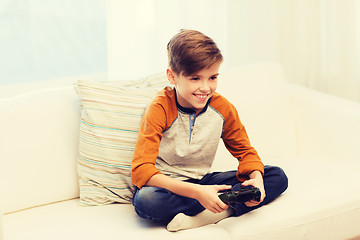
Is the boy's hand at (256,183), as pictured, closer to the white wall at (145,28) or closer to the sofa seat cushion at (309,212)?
the sofa seat cushion at (309,212)

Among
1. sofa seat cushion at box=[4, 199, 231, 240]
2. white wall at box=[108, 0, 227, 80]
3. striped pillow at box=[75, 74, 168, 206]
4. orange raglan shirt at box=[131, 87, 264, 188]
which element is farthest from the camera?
white wall at box=[108, 0, 227, 80]

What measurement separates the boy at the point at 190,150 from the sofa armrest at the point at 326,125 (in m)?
0.50

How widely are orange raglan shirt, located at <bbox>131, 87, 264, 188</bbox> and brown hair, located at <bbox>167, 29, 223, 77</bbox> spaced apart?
147mm

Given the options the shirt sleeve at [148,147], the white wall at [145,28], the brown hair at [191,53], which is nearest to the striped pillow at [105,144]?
the shirt sleeve at [148,147]

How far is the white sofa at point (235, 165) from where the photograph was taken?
148 cm

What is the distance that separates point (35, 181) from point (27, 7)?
3.02 feet

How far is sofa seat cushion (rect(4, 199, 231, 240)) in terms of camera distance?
1.41 m

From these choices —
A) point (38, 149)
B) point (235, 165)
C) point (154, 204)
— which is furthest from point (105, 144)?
point (235, 165)

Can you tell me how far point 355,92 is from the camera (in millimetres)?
2721

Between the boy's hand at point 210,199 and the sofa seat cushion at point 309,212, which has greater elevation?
the boy's hand at point 210,199

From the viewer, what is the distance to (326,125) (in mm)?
2066

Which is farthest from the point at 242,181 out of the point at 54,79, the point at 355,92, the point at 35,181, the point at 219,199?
the point at 355,92

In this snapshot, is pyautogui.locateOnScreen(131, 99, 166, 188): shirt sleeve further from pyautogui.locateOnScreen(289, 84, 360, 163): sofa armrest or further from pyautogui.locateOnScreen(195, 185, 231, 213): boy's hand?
pyautogui.locateOnScreen(289, 84, 360, 163): sofa armrest

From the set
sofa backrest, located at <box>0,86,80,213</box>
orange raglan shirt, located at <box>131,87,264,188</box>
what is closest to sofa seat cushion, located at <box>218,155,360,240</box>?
orange raglan shirt, located at <box>131,87,264,188</box>
